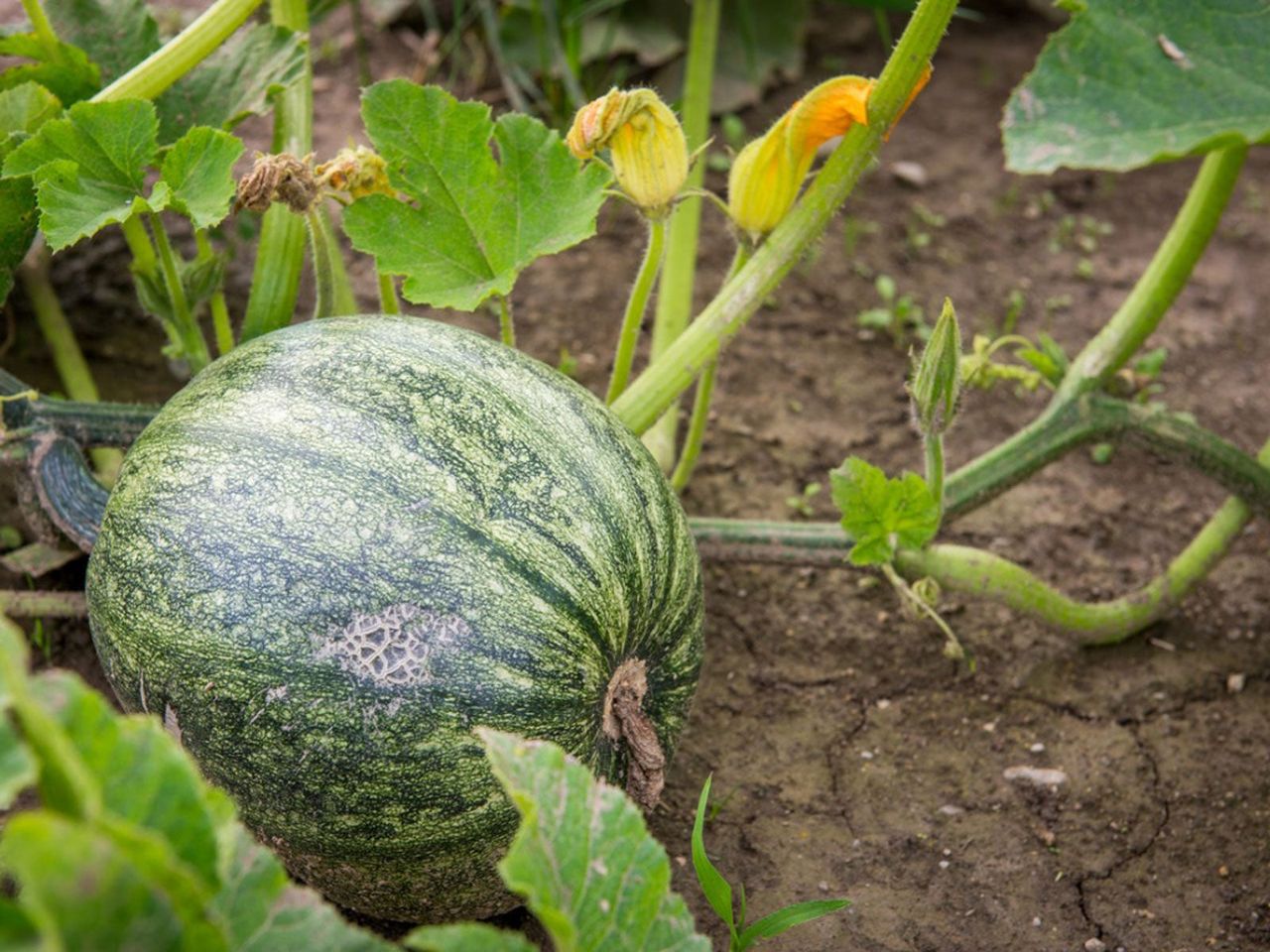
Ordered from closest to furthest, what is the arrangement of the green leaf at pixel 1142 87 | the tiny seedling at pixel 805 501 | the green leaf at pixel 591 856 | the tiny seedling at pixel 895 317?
the green leaf at pixel 591 856 → the green leaf at pixel 1142 87 → the tiny seedling at pixel 805 501 → the tiny seedling at pixel 895 317

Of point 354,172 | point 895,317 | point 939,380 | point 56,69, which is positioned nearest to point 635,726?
point 939,380

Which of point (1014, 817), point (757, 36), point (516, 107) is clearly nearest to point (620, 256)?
point (516, 107)

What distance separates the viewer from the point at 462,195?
2.17 metres

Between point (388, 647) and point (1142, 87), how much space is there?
4.00 feet

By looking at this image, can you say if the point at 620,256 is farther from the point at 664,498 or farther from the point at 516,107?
the point at 664,498

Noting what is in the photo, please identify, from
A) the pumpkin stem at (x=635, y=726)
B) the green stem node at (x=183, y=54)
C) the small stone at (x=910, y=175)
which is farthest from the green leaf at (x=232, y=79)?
the small stone at (x=910, y=175)

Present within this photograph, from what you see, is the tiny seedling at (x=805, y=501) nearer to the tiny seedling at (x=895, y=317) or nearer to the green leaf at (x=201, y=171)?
the tiny seedling at (x=895, y=317)

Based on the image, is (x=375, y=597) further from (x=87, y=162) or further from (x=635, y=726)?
(x=87, y=162)

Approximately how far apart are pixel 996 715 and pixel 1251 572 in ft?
2.45

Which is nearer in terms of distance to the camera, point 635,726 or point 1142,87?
point 1142,87

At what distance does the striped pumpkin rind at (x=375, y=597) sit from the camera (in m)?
1.74

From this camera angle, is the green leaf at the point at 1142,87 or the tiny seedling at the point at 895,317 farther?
the tiny seedling at the point at 895,317

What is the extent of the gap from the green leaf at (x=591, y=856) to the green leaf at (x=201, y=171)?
106 centimetres

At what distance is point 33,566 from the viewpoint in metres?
2.63
